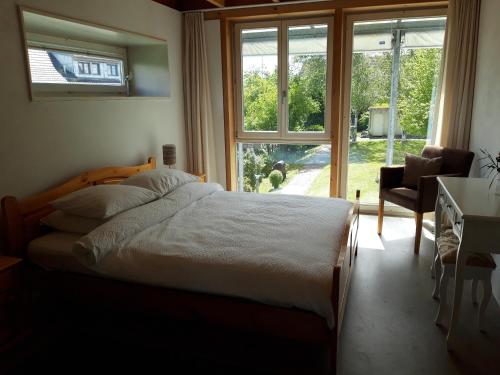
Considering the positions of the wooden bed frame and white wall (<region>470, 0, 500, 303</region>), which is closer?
the wooden bed frame

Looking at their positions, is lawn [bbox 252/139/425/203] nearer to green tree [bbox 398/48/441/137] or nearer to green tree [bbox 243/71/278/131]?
green tree [bbox 398/48/441/137]

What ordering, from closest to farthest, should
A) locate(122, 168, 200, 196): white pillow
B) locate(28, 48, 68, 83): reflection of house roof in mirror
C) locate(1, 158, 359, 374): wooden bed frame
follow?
locate(1, 158, 359, 374): wooden bed frame, locate(28, 48, 68, 83): reflection of house roof in mirror, locate(122, 168, 200, 196): white pillow

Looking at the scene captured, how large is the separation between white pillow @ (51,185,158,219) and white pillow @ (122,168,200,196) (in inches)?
10.8

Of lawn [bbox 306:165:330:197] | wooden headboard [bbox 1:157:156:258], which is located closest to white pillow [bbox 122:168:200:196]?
wooden headboard [bbox 1:157:156:258]

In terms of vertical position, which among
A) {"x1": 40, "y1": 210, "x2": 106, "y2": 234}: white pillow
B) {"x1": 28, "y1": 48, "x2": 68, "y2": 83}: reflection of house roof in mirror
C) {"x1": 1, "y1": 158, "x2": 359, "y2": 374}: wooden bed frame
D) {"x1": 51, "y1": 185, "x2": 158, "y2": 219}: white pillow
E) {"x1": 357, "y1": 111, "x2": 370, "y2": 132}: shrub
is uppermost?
{"x1": 28, "y1": 48, "x2": 68, "y2": 83}: reflection of house roof in mirror

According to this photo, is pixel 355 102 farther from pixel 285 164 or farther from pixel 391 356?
pixel 391 356

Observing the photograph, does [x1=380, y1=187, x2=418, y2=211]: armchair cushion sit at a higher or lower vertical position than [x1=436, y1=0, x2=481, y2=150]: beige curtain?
lower

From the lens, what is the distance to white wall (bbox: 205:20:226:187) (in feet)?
14.6

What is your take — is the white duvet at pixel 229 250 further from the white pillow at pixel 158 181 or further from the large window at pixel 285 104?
the large window at pixel 285 104

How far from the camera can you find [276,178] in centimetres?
483

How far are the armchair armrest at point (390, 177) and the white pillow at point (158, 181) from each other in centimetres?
200

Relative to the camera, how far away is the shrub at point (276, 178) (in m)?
4.81

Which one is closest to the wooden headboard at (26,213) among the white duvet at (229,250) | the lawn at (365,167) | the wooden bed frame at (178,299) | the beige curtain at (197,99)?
the wooden bed frame at (178,299)

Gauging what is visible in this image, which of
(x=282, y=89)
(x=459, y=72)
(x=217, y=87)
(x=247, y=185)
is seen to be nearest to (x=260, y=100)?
(x=282, y=89)
